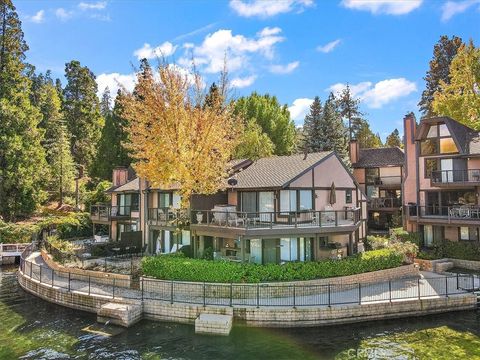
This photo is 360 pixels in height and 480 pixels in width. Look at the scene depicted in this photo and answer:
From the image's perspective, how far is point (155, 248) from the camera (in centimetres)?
3081

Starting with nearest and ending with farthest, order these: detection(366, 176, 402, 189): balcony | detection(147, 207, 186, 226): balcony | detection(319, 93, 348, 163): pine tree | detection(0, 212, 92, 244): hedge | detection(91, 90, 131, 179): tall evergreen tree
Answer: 1. detection(147, 207, 186, 226): balcony
2. detection(0, 212, 92, 244): hedge
3. detection(366, 176, 402, 189): balcony
4. detection(319, 93, 348, 163): pine tree
5. detection(91, 90, 131, 179): tall evergreen tree

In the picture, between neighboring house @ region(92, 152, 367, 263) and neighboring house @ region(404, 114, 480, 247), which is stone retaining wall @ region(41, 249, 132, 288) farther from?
neighboring house @ region(404, 114, 480, 247)

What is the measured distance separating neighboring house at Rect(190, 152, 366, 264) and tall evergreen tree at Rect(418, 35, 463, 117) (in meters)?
34.7

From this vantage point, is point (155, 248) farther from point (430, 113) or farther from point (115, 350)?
point (430, 113)

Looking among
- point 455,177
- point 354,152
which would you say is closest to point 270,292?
point 455,177

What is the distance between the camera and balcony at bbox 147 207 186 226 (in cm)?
2653

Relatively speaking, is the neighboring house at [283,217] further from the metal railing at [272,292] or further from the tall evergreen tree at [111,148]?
the tall evergreen tree at [111,148]

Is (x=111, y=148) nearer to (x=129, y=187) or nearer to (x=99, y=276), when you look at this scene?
(x=129, y=187)

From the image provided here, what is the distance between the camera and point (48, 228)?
39594 mm

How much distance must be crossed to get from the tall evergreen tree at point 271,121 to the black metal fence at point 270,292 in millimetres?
39226

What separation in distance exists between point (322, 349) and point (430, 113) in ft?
168

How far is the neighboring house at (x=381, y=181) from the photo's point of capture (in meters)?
39.0

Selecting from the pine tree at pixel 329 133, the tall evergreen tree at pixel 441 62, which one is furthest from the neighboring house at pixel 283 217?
the tall evergreen tree at pixel 441 62

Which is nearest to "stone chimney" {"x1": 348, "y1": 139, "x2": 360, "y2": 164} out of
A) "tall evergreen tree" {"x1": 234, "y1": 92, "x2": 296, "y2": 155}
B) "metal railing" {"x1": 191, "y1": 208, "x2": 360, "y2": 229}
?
"tall evergreen tree" {"x1": 234, "y1": 92, "x2": 296, "y2": 155}
